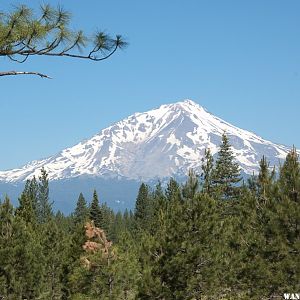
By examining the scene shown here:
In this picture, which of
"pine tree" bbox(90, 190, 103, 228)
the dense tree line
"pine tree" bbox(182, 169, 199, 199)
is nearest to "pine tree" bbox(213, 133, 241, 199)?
the dense tree line

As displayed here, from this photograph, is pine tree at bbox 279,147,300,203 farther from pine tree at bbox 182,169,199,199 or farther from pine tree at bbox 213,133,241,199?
pine tree at bbox 213,133,241,199

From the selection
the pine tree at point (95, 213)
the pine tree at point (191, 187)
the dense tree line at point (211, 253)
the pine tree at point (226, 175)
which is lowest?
the dense tree line at point (211, 253)

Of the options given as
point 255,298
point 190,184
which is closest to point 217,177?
point 190,184

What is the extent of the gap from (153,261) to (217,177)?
29.3 m

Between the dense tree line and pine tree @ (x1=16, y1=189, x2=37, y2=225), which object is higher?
pine tree @ (x1=16, y1=189, x2=37, y2=225)

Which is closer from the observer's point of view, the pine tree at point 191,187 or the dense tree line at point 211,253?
the dense tree line at point 211,253

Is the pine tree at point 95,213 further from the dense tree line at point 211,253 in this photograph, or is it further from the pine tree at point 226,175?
the dense tree line at point 211,253

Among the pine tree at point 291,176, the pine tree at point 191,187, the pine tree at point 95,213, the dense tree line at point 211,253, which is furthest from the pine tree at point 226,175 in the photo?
the pine tree at point 291,176

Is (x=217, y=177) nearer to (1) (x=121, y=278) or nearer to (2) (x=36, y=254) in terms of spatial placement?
(2) (x=36, y=254)

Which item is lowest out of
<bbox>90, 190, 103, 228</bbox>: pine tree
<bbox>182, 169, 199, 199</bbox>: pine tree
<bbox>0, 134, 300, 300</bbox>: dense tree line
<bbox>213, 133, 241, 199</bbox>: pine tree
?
<bbox>0, 134, 300, 300</bbox>: dense tree line

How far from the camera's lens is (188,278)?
21.6 meters

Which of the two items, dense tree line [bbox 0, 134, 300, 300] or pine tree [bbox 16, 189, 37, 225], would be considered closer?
dense tree line [bbox 0, 134, 300, 300]

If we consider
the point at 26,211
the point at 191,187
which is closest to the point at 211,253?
the point at 191,187

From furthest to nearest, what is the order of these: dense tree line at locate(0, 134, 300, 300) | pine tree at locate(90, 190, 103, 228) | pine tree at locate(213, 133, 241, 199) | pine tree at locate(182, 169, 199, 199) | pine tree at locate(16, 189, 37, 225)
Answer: pine tree at locate(90, 190, 103, 228)
pine tree at locate(213, 133, 241, 199)
pine tree at locate(16, 189, 37, 225)
pine tree at locate(182, 169, 199, 199)
dense tree line at locate(0, 134, 300, 300)
